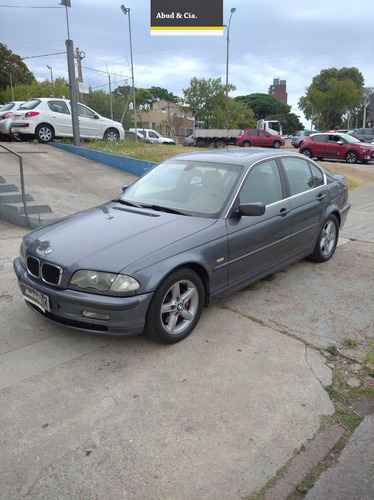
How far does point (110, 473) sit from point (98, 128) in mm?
14363

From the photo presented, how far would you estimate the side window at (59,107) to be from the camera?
1373cm

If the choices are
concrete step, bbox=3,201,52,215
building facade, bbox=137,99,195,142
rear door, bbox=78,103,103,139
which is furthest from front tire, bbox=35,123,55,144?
building facade, bbox=137,99,195,142

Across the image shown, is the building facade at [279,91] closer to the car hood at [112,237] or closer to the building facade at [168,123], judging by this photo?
the building facade at [168,123]

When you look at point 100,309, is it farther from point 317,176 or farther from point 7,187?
point 7,187

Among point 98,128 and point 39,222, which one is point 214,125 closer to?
point 98,128

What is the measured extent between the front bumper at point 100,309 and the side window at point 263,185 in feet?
5.32

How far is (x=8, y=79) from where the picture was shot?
176 ft

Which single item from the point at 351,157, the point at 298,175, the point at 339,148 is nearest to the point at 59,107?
the point at 298,175

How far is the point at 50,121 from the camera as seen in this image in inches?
547

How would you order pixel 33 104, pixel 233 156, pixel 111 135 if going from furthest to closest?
pixel 111 135 → pixel 33 104 → pixel 233 156

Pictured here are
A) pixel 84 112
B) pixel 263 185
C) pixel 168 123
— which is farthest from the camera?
Answer: pixel 168 123

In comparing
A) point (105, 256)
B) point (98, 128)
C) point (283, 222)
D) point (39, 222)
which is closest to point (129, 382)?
point (105, 256)

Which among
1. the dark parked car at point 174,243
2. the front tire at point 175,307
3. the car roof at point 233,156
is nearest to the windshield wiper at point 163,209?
the dark parked car at point 174,243

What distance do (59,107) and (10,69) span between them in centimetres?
4720
